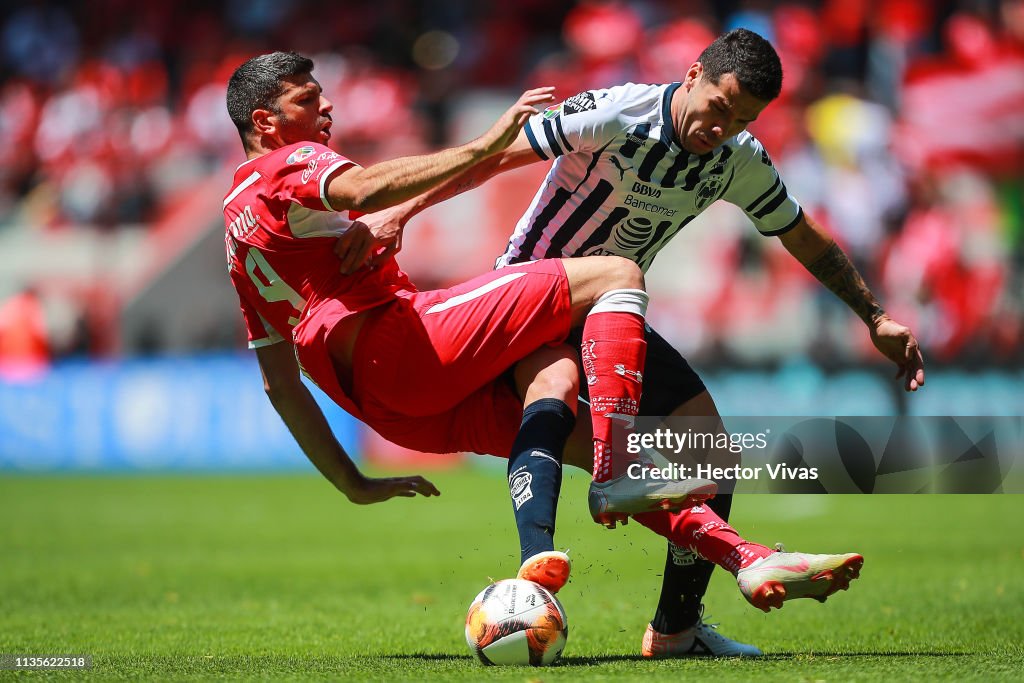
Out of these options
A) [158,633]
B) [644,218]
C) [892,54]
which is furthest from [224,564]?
[892,54]

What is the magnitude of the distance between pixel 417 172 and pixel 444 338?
618mm

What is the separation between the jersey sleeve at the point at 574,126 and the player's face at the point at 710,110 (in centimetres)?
25

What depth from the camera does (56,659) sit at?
4727 mm

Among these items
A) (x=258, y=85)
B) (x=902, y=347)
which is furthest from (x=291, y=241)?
(x=902, y=347)

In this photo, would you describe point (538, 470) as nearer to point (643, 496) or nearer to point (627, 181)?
point (643, 496)

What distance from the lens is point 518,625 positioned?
4160mm

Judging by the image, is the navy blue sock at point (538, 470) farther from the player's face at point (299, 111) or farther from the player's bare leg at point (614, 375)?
the player's face at point (299, 111)

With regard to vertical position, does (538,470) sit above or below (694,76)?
below

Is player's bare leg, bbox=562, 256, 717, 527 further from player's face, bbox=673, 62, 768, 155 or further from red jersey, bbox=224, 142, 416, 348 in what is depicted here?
red jersey, bbox=224, 142, 416, 348

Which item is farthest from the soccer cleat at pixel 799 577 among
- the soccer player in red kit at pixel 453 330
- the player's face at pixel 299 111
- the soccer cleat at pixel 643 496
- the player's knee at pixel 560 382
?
the player's face at pixel 299 111

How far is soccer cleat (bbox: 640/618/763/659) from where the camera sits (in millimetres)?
5082

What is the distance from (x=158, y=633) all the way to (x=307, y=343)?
1.92 meters

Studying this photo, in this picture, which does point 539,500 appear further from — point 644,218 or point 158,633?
point 158,633

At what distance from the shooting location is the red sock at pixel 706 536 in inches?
173
